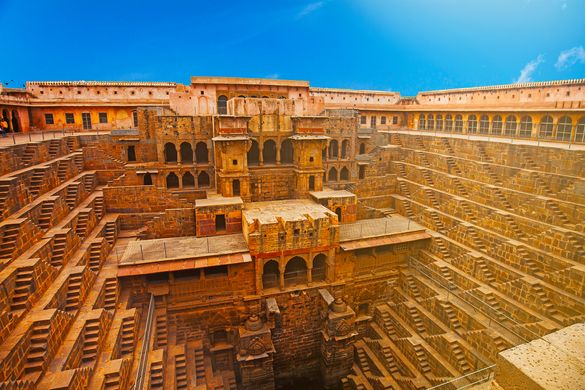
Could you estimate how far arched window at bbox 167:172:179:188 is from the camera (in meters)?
24.4

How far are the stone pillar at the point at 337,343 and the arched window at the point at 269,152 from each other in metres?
11.0

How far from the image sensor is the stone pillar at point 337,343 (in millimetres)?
17422

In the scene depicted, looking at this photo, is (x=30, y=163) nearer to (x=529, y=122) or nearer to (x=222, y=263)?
(x=222, y=263)

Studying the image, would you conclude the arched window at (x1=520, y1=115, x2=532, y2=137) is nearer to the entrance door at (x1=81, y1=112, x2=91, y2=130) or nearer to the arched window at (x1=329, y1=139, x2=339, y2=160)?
the arched window at (x1=329, y1=139, x2=339, y2=160)

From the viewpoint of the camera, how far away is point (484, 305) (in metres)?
15.5

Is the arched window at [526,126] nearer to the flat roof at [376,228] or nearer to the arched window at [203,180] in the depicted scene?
the flat roof at [376,228]

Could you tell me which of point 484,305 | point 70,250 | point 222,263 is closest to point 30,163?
point 70,250

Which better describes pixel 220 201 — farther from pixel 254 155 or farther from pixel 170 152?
pixel 170 152

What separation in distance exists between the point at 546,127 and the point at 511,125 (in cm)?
295

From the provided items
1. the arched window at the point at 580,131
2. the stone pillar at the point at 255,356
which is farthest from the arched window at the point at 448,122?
the stone pillar at the point at 255,356

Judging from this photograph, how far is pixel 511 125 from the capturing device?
27.5m

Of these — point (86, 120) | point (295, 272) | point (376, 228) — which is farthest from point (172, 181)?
point (376, 228)

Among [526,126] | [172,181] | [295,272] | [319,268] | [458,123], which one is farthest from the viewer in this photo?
[458,123]

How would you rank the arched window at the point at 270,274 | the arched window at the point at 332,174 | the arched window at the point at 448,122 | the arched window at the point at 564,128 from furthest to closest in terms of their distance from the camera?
1. the arched window at the point at 448,122
2. the arched window at the point at 332,174
3. the arched window at the point at 564,128
4. the arched window at the point at 270,274
